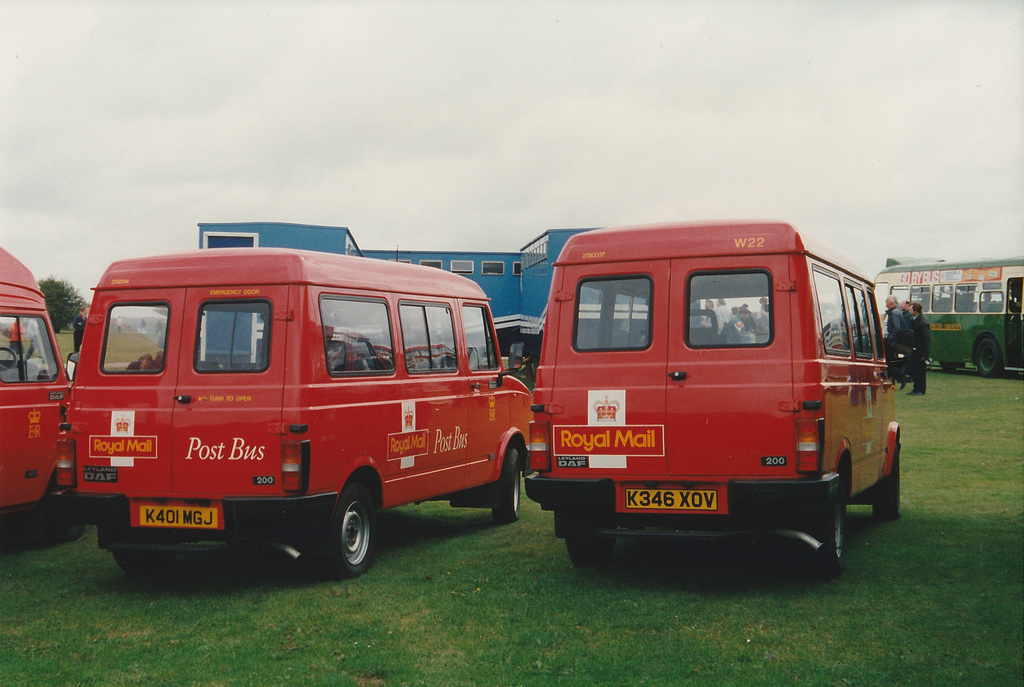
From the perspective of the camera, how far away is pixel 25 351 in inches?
372

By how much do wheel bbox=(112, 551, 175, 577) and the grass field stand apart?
0.18 meters

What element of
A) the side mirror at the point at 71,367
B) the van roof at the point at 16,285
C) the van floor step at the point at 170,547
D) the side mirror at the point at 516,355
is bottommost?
the van floor step at the point at 170,547

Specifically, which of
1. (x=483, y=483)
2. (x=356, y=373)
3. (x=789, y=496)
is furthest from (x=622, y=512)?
(x=483, y=483)

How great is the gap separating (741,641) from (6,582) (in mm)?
5505

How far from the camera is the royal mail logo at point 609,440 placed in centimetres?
719

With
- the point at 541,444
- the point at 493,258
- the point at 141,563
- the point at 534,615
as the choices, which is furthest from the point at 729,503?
the point at 493,258

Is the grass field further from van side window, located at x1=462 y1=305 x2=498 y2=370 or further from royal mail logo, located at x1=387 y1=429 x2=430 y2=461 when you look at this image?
van side window, located at x1=462 y1=305 x2=498 y2=370

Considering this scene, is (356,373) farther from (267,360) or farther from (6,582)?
(6,582)

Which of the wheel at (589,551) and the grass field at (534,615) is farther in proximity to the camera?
the wheel at (589,551)

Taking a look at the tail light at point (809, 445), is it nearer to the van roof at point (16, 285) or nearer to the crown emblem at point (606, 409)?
the crown emblem at point (606, 409)

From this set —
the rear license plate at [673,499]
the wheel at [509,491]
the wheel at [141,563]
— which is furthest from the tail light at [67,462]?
the wheel at [509,491]

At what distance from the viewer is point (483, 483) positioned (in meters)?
10.2

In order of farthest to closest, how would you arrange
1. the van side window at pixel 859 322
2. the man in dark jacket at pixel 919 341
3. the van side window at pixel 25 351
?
1. the man in dark jacket at pixel 919 341
2. the van side window at pixel 25 351
3. the van side window at pixel 859 322

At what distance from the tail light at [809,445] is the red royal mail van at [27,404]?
6.46 meters
